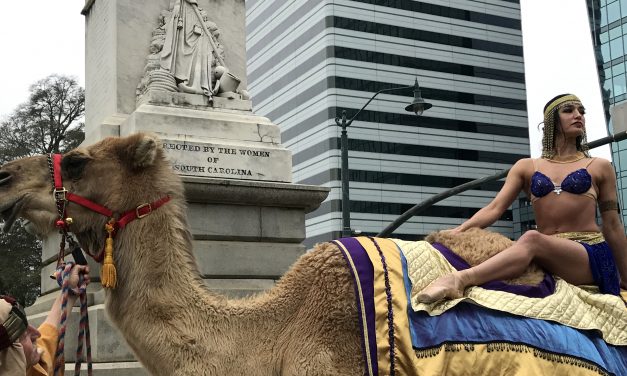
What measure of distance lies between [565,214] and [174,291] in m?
2.45

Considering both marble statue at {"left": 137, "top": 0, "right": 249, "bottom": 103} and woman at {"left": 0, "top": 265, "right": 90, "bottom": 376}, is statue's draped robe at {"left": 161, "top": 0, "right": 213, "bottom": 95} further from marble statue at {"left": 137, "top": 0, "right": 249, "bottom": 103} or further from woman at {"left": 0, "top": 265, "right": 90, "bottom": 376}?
woman at {"left": 0, "top": 265, "right": 90, "bottom": 376}

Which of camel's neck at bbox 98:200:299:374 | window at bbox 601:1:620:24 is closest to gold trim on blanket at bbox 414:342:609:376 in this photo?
camel's neck at bbox 98:200:299:374

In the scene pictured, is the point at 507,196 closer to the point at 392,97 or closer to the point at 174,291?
the point at 174,291

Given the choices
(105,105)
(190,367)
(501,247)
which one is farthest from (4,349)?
(105,105)

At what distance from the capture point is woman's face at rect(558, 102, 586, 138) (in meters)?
4.82

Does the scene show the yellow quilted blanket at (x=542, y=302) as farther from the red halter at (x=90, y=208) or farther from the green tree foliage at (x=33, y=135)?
the green tree foliage at (x=33, y=135)

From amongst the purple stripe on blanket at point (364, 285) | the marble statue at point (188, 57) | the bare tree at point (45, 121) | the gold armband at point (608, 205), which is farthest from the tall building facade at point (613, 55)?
the purple stripe on blanket at point (364, 285)

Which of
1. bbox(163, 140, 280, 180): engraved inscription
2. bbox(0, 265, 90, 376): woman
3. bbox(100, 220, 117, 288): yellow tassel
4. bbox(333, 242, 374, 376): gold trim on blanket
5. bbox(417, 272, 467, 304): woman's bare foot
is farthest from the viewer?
bbox(163, 140, 280, 180): engraved inscription

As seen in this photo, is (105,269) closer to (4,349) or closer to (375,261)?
(4,349)

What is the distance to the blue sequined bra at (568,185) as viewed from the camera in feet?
A: 15.1

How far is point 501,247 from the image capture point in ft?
14.1

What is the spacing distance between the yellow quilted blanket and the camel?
404mm

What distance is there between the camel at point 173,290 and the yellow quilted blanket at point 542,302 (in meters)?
0.40

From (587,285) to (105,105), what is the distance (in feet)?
25.8
